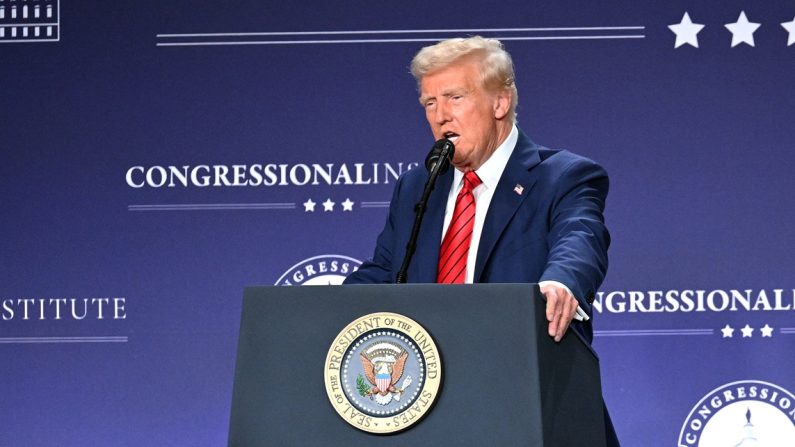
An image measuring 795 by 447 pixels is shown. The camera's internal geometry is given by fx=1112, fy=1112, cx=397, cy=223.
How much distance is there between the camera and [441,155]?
209 cm

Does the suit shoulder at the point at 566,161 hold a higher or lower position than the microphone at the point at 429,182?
higher

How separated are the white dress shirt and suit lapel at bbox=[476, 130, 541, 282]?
0.06 feet

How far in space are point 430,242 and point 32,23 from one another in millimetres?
2105

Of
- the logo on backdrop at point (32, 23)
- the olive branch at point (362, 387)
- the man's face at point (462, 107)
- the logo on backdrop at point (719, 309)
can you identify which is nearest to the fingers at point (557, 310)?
the olive branch at point (362, 387)

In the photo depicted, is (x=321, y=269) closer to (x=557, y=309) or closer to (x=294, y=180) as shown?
(x=294, y=180)

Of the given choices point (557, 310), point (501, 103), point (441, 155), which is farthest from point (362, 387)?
point (501, 103)

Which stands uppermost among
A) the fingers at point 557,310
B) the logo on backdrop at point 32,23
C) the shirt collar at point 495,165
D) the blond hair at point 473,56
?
the logo on backdrop at point 32,23

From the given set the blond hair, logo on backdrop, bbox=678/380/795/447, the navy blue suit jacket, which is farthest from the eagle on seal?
logo on backdrop, bbox=678/380/795/447

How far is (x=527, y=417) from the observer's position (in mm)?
1609

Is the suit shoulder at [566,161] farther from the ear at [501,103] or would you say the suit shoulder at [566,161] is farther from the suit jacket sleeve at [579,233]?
the ear at [501,103]

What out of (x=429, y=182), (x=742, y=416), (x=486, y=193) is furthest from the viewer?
(x=742, y=416)

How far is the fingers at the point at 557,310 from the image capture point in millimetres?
1681

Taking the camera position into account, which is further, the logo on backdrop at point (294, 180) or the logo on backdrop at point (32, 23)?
the logo on backdrop at point (32, 23)

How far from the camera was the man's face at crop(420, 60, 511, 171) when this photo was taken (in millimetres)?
2295
